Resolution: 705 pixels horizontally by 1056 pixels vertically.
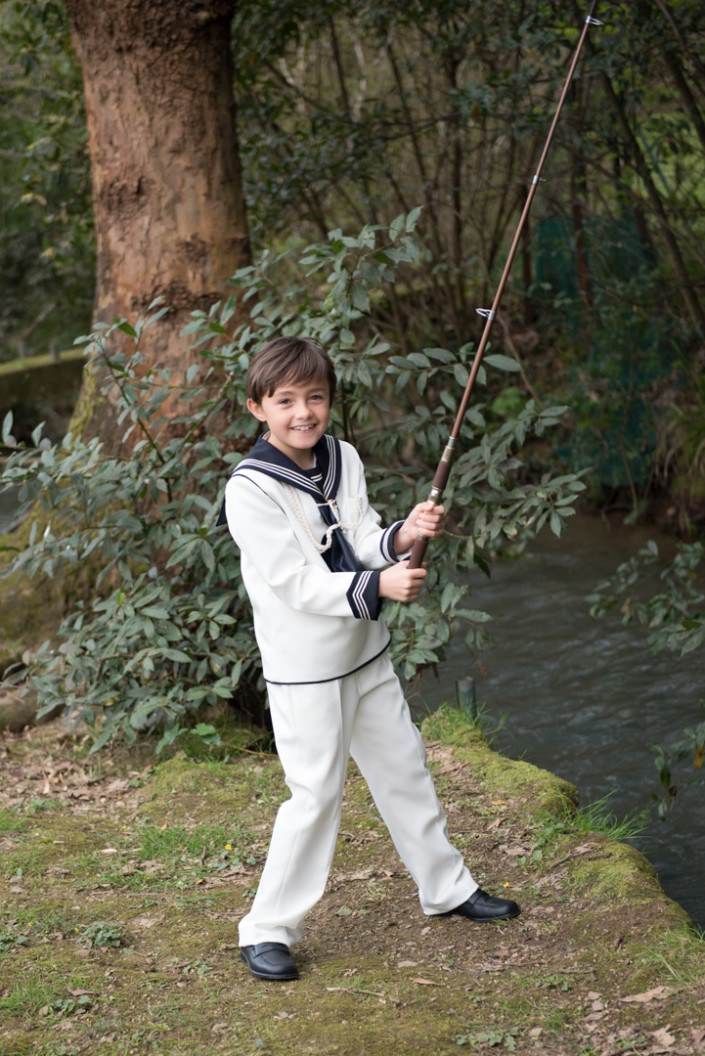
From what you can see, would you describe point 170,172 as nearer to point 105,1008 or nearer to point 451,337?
point 105,1008

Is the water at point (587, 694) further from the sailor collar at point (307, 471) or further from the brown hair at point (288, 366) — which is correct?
the brown hair at point (288, 366)

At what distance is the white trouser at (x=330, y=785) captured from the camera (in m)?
3.12

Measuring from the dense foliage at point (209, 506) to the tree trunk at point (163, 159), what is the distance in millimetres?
478

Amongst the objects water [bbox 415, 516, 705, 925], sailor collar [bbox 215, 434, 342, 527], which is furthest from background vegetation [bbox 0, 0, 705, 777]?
sailor collar [bbox 215, 434, 342, 527]

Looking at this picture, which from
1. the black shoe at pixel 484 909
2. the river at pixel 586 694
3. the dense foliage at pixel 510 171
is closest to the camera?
the black shoe at pixel 484 909

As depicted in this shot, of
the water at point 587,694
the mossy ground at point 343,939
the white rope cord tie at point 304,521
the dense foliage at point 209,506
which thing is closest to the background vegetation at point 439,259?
the dense foliage at point 209,506

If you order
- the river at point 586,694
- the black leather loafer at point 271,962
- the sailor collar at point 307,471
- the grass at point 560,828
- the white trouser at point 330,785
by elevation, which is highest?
the sailor collar at point 307,471

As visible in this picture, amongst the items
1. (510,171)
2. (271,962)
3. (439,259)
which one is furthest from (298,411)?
(439,259)

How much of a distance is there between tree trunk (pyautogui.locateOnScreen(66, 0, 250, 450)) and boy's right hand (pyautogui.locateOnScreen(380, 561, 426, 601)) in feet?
9.00

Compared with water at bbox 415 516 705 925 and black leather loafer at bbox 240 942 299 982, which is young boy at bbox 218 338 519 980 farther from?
water at bbox 415 516 705 925

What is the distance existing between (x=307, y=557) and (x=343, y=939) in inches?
43.3

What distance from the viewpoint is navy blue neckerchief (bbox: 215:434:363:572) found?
316 cm

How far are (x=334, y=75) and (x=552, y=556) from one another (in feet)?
16.0

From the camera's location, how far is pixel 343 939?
11.3 ft
